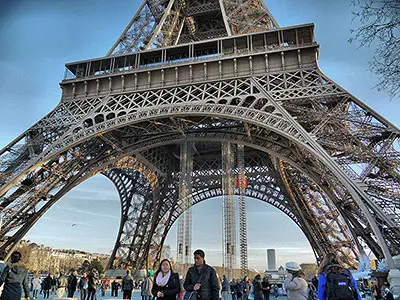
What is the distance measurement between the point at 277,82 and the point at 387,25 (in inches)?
390

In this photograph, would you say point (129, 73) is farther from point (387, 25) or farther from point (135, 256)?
point (135, 256)

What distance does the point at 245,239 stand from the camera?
16.6 meters

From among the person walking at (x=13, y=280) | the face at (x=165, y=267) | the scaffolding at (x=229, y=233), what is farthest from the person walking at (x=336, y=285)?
the scaffolding at (x=229, y=233)

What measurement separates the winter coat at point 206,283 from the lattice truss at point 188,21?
1560cm

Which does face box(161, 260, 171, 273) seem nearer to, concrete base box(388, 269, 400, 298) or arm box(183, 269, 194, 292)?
arm box(183, 269, 194, 292)

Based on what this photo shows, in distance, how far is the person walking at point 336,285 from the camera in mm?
3041

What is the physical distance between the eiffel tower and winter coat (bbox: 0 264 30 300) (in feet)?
31.2

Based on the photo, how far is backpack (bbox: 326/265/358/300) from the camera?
3.03 metres

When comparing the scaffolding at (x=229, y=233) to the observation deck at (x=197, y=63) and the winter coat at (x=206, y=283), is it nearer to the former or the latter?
the observation deck at (x=197, y=63)

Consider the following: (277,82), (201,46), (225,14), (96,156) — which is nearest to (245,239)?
(277,82)

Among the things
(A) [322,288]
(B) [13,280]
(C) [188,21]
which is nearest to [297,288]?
(A) [322,288]

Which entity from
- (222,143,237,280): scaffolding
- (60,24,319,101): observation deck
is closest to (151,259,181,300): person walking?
(222,143,237,280): scaffolding

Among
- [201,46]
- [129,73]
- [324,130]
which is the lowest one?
[324,130]

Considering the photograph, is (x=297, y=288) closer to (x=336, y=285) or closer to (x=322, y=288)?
(x=322, y=288)
